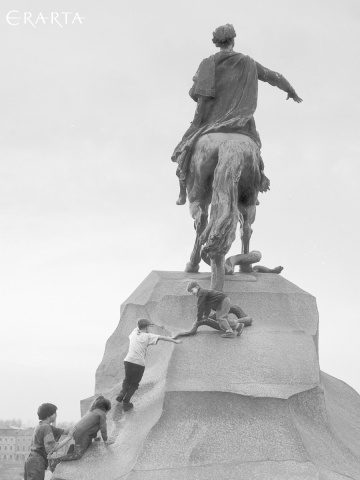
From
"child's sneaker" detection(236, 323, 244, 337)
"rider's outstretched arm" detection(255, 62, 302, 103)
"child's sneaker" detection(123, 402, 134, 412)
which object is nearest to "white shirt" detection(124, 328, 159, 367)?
"child's sneaker" detection(123, 402, 134, 412)

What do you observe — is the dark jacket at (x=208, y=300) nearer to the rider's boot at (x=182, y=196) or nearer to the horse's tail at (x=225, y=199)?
the horse's tail at (x=225, y=199)

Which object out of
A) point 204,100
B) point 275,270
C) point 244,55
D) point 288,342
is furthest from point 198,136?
point 288,342

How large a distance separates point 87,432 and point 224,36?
711cm

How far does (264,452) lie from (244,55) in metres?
6.96

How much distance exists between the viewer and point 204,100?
509 inches

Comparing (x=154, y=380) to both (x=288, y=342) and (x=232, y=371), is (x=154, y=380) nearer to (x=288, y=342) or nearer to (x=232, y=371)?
(x=232, y=371)

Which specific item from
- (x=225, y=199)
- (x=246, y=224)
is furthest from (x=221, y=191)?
(x=246, y=224)

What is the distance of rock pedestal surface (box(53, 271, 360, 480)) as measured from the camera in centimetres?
859

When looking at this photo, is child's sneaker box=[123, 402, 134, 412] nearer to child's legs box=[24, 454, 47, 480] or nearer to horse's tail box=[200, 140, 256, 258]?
child's legs box=[24, 454, 47, 480]

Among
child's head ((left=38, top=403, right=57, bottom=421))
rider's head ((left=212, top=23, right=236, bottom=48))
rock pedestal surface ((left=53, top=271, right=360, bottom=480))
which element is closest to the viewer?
rock pedestal surface ((left=53, top=271, right=360, bottom=480))

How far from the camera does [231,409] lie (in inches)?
366

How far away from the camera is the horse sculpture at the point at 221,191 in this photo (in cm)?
1156

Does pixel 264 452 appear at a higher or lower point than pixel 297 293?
lower

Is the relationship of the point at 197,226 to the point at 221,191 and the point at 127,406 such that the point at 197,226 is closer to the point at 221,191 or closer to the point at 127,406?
the point at 221,191
